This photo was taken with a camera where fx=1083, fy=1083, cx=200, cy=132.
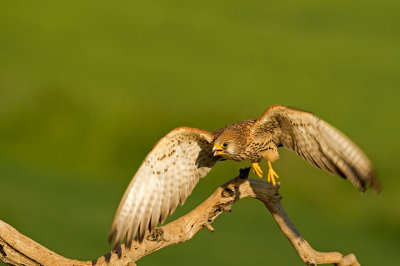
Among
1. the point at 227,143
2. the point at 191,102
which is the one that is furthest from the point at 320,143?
the point at 191,102

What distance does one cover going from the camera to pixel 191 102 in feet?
65.3

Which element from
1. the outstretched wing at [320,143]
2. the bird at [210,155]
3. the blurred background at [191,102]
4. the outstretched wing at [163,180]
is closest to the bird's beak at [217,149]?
the bird at [210,155]

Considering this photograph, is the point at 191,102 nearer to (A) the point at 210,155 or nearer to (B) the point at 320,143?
(A) the point at 210,155

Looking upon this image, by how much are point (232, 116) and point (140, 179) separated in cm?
880

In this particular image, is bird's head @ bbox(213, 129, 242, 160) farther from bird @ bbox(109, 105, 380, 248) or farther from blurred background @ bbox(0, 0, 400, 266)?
blurred background @ bbox(0, 0, 400, 266)

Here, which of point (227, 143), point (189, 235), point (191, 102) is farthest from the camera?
point (191, 102)

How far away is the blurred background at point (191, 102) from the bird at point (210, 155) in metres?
6.77

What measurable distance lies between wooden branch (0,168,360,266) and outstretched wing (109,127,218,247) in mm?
142

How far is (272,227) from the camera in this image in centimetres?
1795

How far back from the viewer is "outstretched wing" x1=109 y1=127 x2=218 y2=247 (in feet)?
31.2

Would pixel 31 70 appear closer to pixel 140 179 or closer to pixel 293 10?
pixel 293 10

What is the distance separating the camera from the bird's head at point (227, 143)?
9.58 meters

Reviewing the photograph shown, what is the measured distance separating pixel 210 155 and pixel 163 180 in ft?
1.87

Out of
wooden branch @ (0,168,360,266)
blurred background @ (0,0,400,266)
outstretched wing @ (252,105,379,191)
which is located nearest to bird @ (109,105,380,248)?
outstretched wing @ (252,105,379,191)
